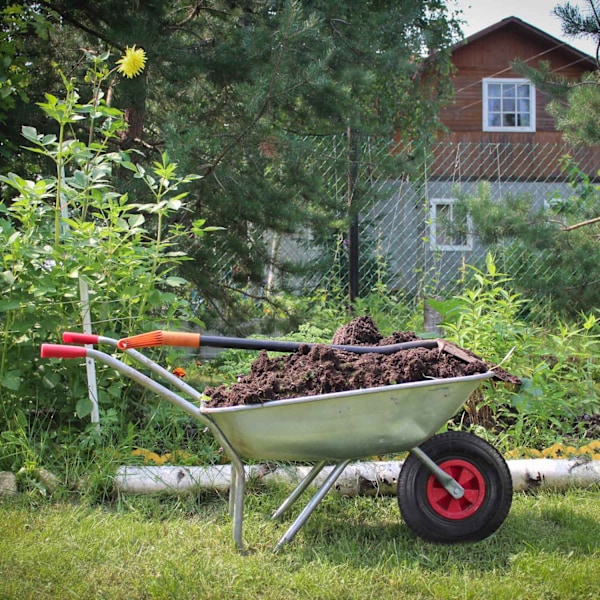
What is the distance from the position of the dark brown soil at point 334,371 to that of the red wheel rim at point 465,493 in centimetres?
33

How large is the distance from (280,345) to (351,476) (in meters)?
0.68

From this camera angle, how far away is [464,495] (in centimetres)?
239

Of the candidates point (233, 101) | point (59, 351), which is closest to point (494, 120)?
point (233, 101)

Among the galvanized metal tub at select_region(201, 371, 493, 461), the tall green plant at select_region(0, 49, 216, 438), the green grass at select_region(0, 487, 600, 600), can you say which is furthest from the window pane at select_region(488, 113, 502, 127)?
the galvanized metal tub at select_region(201, 371, 493, 461)

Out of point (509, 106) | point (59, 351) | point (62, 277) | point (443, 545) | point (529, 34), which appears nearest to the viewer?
point (59, 351)

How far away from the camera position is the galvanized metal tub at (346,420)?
85.6 inches

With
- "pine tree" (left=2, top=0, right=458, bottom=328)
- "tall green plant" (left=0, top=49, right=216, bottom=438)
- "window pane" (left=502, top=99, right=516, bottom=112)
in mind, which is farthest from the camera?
"window pane" (left=502, top=99, right=516, bottom=112)

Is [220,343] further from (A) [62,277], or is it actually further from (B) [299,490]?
(A) [62,277]

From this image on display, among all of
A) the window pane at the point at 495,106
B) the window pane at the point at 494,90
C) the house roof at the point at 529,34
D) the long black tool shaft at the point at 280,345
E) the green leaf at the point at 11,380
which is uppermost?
the house roof at the point at 529,34

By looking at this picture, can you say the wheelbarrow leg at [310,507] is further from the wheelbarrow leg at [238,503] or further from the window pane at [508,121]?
the window pane at [508,121]

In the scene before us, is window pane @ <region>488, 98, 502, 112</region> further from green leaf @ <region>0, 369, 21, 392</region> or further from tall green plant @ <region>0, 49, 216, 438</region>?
green leaf @ <region>0, 369, 21, 392</region>

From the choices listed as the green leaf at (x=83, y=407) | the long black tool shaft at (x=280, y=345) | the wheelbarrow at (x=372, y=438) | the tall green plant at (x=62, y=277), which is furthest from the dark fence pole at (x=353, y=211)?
the wheelbarrow at (x=372, y=438)

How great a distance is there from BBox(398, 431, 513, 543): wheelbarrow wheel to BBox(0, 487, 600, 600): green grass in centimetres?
8

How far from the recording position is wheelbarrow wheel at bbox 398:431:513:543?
92.6 inches
